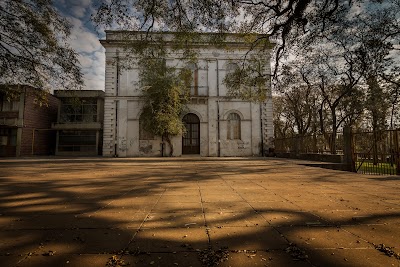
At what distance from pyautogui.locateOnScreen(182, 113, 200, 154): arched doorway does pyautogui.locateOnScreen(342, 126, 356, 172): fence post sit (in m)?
11.4

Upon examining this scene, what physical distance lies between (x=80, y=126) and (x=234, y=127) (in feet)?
45.9

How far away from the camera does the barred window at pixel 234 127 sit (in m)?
18.7

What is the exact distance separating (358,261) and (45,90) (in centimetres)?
954

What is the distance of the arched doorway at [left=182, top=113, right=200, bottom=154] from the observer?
738 inches

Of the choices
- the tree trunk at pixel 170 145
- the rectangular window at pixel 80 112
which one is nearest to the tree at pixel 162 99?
the tree trunk at pixel 170 145

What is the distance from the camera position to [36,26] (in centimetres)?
675

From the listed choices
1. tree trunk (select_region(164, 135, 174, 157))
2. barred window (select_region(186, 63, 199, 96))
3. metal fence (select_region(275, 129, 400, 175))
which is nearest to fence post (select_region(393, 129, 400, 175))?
metal fence (select_region(275, 129, 400, 175))

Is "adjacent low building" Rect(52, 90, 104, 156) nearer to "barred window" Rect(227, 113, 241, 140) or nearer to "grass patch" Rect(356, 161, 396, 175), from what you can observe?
"barred window" Rect(227, 113, 241, 140)

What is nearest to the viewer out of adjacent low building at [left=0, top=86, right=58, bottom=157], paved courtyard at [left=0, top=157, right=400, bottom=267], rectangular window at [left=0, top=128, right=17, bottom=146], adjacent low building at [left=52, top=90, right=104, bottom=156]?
paved courtyard at [left=0, top=157, right=400, bottom=267]

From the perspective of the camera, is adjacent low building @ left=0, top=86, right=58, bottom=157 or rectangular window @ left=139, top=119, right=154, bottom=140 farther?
adjacent low building @ left=0, top=86, right=58, bottom=157

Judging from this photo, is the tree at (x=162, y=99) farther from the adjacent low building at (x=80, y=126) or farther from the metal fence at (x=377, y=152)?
the metal fence at (x=377, y=152)

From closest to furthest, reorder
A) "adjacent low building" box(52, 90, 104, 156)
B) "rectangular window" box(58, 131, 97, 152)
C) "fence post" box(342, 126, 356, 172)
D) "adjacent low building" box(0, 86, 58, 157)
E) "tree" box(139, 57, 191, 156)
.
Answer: "fence post" box(342, 126, 356, 172) < "tree" box(139, 57, 191, 156) < "adjacent low building" box(0, 86, 58, 157) < "adjacent low building" box(52, 90, 104, 156) < "rectangular window" box(58, 131, 97, 152)

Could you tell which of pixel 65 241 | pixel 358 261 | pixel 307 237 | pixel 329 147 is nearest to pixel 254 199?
pixel 307 237

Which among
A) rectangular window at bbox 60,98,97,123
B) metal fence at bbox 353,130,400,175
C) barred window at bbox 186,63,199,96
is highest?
barred window at bbox 186,63,199,96
